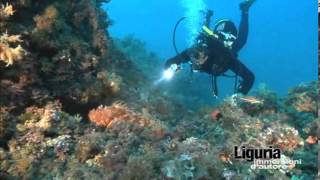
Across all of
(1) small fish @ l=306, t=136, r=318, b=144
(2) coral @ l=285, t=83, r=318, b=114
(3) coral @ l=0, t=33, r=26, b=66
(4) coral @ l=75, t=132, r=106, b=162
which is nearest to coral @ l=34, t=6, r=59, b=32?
(3) coral @ l=0, t=33, r=26, b=66

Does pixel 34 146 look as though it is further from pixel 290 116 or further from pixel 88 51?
pixel 290 116

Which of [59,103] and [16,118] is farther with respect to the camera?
[59,103]

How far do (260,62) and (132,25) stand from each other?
33.7 meters

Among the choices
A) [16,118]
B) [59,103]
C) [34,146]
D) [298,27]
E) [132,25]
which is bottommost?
[34,146]

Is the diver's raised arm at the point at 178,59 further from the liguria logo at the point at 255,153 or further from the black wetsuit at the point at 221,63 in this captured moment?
the liguria logo at the point at 255,153

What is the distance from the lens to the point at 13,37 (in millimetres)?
5395

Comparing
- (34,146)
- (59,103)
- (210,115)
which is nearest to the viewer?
(34,146)

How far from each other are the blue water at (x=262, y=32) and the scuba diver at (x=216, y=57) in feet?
68.0

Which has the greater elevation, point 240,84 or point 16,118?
point 240,84

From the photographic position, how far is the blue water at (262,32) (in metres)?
45.5

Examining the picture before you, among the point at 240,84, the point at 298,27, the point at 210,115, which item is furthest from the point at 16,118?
the point at 298,27

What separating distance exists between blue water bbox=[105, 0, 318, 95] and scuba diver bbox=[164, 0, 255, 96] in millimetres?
20733

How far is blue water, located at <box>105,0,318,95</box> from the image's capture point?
4547cm

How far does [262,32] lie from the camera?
251 feet
